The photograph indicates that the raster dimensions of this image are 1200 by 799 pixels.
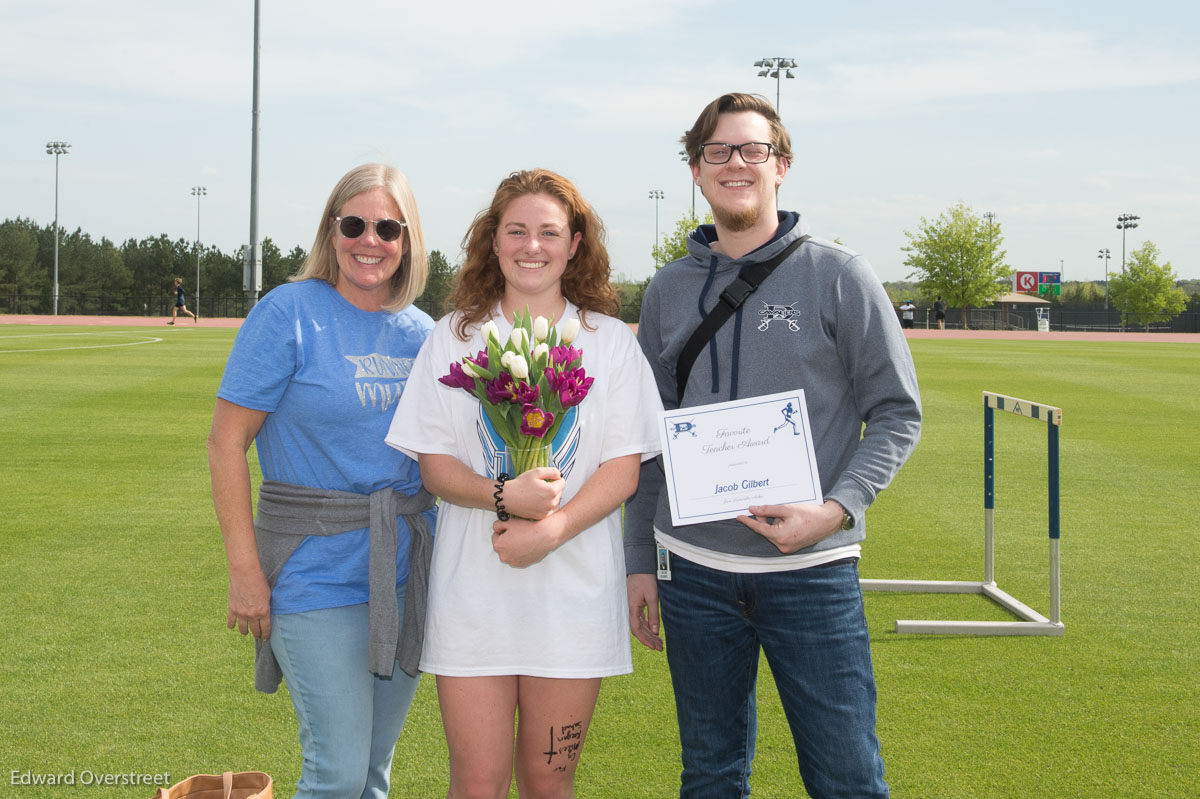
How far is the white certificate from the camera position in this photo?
2678 millimetres

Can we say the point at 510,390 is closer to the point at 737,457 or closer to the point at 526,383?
the point at 526,383

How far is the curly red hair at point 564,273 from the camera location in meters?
2.85

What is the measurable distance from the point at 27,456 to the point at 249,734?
8.05m

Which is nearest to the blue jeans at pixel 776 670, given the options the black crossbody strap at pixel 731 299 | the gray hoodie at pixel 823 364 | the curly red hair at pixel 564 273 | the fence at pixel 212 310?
the gray hoodie at pixel 823 364

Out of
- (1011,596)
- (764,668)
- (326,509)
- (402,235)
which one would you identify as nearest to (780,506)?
(326,509)

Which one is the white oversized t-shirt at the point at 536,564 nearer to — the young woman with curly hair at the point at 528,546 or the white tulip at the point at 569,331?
the young woman with curly hair at the point at 528,546

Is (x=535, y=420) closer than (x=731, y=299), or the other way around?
(x=535, y=420)

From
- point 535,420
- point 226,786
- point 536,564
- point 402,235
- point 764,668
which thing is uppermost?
point 402,235

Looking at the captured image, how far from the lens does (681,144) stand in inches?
122

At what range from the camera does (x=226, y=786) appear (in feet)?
9.98

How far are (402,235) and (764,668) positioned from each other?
3253 millimetres

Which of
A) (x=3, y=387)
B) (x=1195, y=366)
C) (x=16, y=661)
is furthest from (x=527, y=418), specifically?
(x=1195, y=366)

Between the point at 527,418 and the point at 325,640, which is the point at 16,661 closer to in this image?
the point at 325,640

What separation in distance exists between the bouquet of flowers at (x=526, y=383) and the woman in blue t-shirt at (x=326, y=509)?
1.44 ft
